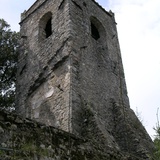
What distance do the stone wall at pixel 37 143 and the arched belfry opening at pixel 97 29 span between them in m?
8.28

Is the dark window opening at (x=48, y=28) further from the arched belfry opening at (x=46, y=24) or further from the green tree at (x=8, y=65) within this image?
the green tree at (x=8, y=65)

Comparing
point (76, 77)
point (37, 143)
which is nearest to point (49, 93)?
point (76, 77)

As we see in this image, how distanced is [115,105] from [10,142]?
21.9 feet

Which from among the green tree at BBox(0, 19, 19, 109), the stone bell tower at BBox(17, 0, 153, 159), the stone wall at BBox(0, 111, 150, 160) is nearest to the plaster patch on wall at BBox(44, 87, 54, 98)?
the stone bell tower at BBox(17, 0, 153, 159)

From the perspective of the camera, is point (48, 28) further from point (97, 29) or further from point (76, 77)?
point (76, 77)

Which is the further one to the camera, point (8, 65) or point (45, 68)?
point (8, 65)

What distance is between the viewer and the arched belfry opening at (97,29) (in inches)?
505

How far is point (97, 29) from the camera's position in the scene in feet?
42.7

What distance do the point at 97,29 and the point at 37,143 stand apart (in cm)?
928

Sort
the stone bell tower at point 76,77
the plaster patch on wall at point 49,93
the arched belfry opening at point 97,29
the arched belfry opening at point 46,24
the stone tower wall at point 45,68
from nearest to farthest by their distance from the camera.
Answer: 1. the stone bell tower at point 76,77
2. the stone tower wall at point 45,68
3. the plaster patch on wall at point 49,93
4. the arched belfry opening at point 46,24
5. the arched belfry opening at point 97,29

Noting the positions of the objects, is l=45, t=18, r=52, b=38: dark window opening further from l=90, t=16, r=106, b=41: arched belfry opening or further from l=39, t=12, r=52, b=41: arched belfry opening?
l=90, t=16, r=106, b=41: arched belfry opening

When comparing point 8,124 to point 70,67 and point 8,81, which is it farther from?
point 8,81

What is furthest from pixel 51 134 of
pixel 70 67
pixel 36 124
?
pixel 70 67

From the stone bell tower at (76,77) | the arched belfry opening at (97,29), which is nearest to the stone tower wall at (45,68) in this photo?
the stone bell tower at (76,77)
